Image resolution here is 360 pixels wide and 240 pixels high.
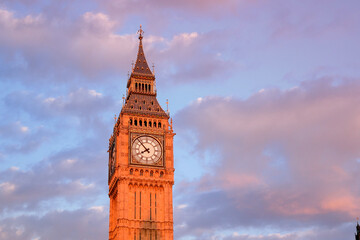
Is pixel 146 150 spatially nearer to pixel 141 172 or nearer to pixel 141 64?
pixel 141 172

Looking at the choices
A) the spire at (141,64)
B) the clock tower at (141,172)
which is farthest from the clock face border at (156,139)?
the spire at (141,64)

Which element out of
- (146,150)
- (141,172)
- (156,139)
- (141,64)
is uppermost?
(141,64)

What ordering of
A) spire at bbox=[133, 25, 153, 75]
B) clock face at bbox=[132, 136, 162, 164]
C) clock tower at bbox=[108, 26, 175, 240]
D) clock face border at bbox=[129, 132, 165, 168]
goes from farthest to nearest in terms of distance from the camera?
1. spire at bbox=[133, 25, 153, 75]
2. clock face at bbox=[132, 136, 162, 164]
3. clock face border at bbox=[129, 132, 165, 168]
4. clock tower at bbox=[108, 26, 175, 240]

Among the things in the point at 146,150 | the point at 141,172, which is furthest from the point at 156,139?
the point at 141,172

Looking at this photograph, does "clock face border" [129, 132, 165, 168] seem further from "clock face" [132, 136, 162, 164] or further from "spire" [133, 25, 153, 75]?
"spire" [133, 25, 153, 75]

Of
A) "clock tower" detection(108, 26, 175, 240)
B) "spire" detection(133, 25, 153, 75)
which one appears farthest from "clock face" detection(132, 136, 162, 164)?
"spire" detection(133, 25, 153, 75)

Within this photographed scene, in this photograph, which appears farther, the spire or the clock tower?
the spire

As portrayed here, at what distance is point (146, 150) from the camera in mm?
102375

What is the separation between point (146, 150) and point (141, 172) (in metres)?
4.21

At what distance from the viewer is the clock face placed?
10138cm

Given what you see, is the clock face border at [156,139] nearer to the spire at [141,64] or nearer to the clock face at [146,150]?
the clock face at [146,150]

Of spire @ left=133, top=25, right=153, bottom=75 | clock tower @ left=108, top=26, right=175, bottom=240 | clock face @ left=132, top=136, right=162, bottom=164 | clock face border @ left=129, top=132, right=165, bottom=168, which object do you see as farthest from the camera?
spire @ left=133, top=25, right=153, bottom=75

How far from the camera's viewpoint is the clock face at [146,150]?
10138cm

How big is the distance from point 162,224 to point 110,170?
617 inches
